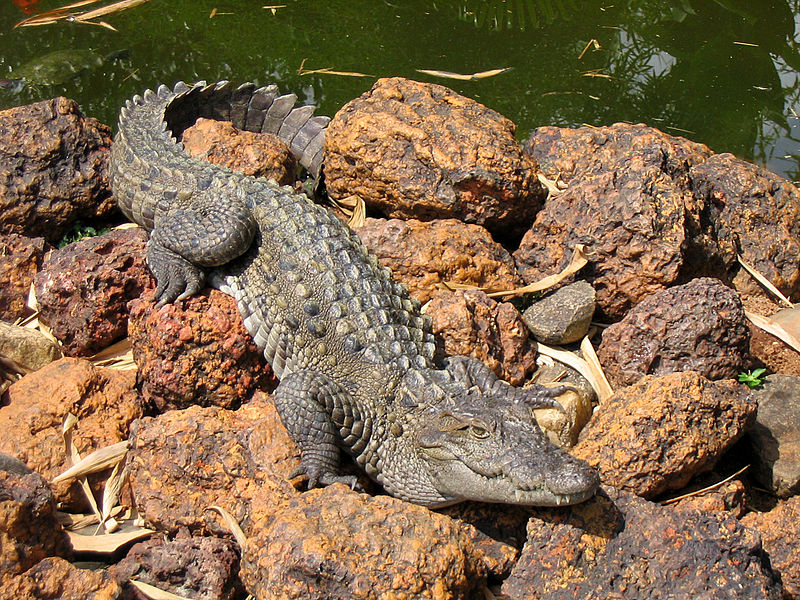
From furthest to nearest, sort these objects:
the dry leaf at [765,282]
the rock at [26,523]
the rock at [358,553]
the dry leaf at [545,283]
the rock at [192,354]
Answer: the dry leaf at [765,282]
the dry leaf at [545,283]
the rock at [192,354]
the rock at [26,523]
the rock at [358,553]

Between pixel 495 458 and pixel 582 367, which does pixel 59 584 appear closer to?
pixel 495 458

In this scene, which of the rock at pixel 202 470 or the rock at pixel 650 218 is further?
the rock at pixel 650 218

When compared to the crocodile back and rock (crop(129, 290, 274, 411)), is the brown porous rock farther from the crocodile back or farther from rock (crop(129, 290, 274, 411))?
rock (crop(129, 290, 274, 411))

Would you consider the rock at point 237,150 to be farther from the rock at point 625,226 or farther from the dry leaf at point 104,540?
the dry leaf at point 104,540

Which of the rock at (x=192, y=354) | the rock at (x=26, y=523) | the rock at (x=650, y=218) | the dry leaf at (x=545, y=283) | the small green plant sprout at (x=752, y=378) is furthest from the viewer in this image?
the dry leaf at (x=545, y=283)

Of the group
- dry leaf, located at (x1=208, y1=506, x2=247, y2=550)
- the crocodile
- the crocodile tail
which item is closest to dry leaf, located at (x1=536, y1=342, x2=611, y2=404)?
the crocodile

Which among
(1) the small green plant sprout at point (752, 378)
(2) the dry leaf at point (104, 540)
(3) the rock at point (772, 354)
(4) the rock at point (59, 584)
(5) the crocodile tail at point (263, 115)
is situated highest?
(5) the crocodile tail at point (263, 115)

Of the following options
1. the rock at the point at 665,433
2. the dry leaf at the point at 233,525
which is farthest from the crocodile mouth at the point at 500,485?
the dry leaf at the point at 233,525

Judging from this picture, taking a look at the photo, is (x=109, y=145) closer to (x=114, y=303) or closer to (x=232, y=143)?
(x=232, y=143)

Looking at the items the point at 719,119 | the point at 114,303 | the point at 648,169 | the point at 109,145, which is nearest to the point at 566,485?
the point at 648,169
